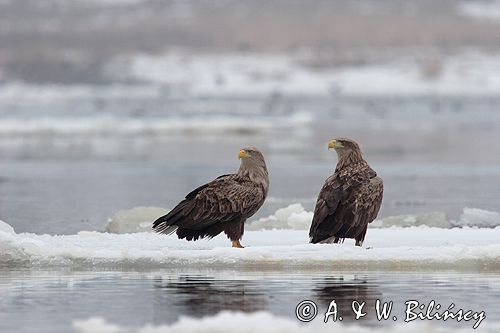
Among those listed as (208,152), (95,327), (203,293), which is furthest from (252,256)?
(208,152)

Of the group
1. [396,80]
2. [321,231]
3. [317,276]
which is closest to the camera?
[317,276]

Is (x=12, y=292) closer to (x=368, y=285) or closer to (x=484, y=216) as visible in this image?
(x=368, y=285)

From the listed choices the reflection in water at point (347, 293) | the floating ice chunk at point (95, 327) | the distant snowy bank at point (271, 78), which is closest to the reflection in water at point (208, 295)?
the reflection in water at point (347, 293)

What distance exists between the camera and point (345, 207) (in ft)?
29.8

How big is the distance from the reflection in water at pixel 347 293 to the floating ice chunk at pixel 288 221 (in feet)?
9.01

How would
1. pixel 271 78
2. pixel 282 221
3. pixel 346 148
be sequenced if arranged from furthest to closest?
1. pixel 271 78
2. pixel 282 221
3. pixel 346 148

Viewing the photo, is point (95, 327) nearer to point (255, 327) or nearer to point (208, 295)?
point (255, 327)

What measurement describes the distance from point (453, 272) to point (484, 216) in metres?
3.49

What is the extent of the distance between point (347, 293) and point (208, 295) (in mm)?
791

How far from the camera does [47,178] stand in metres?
18.4

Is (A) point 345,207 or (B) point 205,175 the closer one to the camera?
(A) point 345,207

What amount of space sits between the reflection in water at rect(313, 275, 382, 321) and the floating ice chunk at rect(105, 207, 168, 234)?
323 cm

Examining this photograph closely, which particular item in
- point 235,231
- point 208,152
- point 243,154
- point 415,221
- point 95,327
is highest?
point 208,152

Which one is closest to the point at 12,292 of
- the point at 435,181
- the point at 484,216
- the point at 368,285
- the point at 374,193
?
the point at 368,285
